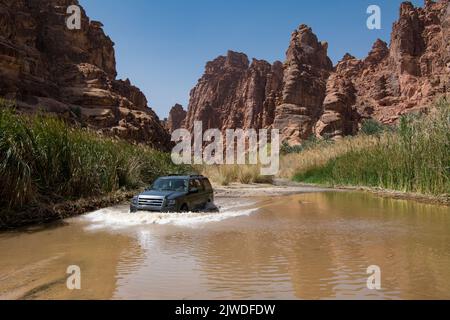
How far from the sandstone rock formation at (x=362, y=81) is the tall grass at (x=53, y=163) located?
75778mm

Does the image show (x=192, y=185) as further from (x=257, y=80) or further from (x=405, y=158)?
(x=257, y=80)

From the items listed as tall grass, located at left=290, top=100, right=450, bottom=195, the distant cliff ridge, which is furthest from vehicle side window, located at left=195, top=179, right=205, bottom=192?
the distant cliff ridge

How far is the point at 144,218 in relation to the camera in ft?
39.3

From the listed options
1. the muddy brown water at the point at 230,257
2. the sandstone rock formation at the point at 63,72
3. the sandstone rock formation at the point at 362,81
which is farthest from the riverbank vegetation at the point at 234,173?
the sandstone rock formation at the point at 362,81

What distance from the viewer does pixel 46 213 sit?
1148 centimetres

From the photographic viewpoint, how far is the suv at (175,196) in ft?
40.9

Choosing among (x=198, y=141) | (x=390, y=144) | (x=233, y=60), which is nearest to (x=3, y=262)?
(x=390, y=144)

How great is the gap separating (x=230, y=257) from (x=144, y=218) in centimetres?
537

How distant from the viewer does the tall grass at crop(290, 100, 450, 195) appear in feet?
51.1

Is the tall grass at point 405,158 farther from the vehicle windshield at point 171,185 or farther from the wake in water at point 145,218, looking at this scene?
the vehicle windshield at point 171,185

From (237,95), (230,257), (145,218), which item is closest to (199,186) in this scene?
(145,218)

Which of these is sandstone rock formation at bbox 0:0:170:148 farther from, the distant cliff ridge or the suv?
the suv

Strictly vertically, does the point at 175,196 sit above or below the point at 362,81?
below

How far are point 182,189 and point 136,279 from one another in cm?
806
